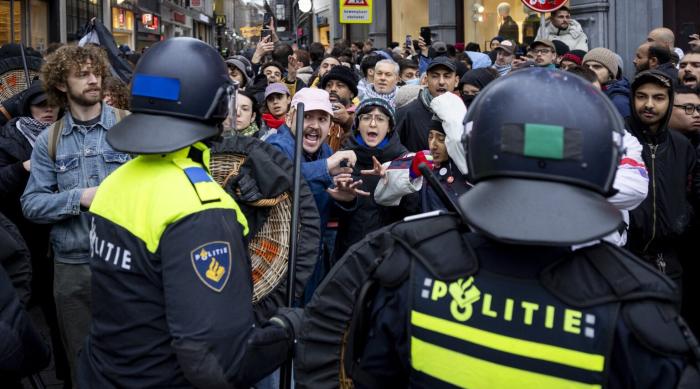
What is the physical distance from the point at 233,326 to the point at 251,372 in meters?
0.17

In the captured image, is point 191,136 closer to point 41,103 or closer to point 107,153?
point 107,153

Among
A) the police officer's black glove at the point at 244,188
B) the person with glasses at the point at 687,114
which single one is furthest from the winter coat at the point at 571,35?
the police officer's black glove at the point at 244,188

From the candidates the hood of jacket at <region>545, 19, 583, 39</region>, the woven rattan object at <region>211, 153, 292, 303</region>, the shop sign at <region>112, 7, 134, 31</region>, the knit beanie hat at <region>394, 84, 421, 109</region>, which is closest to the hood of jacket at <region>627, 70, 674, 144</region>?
the woven rattan object at <region>211, 153, 292, 303</region>

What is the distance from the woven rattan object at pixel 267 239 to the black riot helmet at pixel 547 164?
167cm

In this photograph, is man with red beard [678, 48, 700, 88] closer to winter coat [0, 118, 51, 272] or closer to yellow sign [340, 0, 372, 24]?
winter coat [0, 118, 51, 272]

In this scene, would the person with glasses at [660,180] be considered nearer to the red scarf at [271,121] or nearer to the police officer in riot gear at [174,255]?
the police officer in riot gear at [174,255]

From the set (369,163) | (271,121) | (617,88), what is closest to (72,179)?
(369,163)

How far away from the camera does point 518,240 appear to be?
1.71 m

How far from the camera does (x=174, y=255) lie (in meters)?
2.35

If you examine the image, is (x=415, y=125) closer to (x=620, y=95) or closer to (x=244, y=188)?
(x=620, y=95)

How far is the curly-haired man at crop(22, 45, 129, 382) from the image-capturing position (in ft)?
14.1

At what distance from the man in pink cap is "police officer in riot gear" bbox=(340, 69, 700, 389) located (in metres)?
2.59

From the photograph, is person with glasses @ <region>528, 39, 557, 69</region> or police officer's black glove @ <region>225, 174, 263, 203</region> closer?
police officer's black glove @ <region>225, 174, 263, 203</region>

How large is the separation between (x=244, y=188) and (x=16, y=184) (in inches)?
90.8
